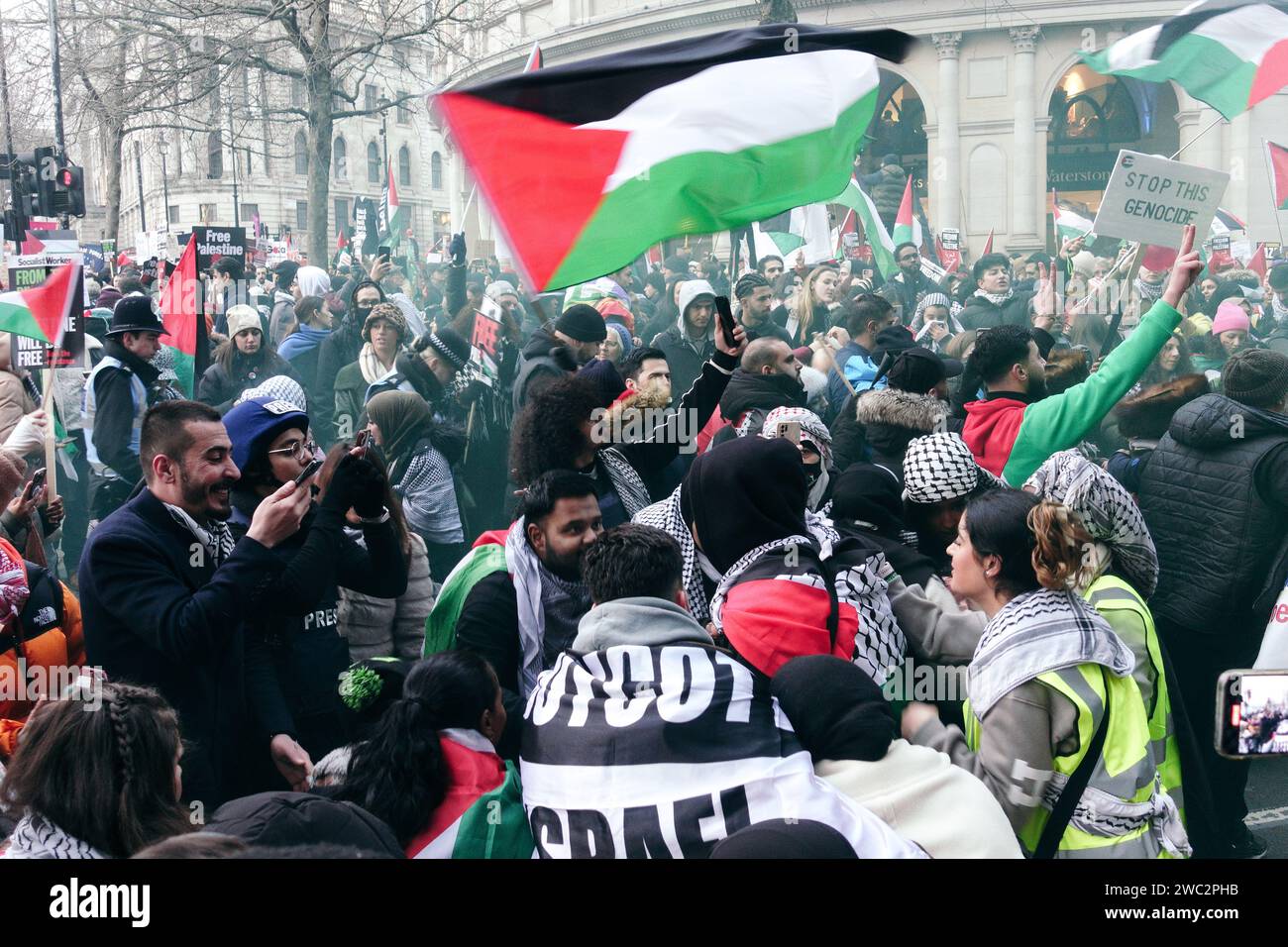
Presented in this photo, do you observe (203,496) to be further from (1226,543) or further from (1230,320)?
(1230,320)

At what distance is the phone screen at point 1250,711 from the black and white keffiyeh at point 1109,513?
1.50m

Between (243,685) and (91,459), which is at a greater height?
(91,459)

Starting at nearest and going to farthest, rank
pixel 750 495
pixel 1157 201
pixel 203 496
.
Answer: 1. pixel 750 495
2. pixel 203 496
3. pixel 1157 201

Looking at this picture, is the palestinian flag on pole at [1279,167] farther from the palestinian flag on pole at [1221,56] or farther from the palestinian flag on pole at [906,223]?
the palestinian flag on pole at [906,223]

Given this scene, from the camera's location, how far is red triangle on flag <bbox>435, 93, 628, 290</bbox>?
3.85m

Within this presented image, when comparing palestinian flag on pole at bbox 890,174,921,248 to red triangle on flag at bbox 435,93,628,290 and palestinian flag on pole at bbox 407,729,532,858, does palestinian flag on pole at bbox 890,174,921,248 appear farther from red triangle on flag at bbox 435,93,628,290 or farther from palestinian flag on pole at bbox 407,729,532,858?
palestinian flag on pole at bbox 407,729,532,858

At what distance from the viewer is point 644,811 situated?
2.48m

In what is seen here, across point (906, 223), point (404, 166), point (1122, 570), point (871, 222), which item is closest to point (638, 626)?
point (1122, 570)

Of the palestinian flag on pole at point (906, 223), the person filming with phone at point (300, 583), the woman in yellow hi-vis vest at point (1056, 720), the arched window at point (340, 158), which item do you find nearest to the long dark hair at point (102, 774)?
the person filming with phone at point (300, 583)

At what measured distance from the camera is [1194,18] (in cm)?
574

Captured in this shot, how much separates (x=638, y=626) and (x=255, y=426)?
1781 mm

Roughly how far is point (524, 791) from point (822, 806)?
2.41ft
